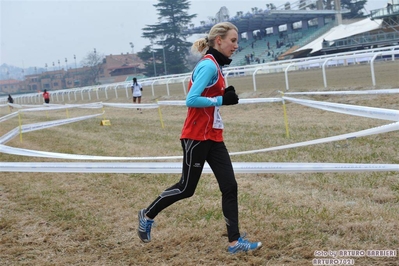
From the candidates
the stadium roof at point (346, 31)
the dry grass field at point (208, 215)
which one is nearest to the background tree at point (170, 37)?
the stadium roof at point (346, 31)

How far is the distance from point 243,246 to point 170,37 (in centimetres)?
7084

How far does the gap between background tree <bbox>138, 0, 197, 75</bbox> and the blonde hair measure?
63465 mm

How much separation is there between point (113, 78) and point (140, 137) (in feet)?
216

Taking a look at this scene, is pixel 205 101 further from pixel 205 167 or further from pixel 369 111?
pixel 369 111

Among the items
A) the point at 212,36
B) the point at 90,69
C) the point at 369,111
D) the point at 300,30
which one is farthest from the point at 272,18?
the point at 212,36

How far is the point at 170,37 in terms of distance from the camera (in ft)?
241

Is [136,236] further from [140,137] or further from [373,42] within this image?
[373,42]

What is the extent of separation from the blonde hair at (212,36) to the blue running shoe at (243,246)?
153cm

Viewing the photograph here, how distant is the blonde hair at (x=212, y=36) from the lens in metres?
4.03

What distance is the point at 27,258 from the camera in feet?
15.1

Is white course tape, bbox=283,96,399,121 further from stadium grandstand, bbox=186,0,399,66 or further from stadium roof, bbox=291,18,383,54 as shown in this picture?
stadium roof, bbox=291,18,383,54

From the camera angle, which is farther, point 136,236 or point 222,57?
point 136,236

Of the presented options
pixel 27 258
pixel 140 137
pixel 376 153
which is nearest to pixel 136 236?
pixel 27 258

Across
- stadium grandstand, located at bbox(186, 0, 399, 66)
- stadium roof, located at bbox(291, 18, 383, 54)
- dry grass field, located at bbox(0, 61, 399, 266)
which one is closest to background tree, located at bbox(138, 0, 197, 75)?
stadium grandstand, located at bbox(186, 0, 399, 66)
